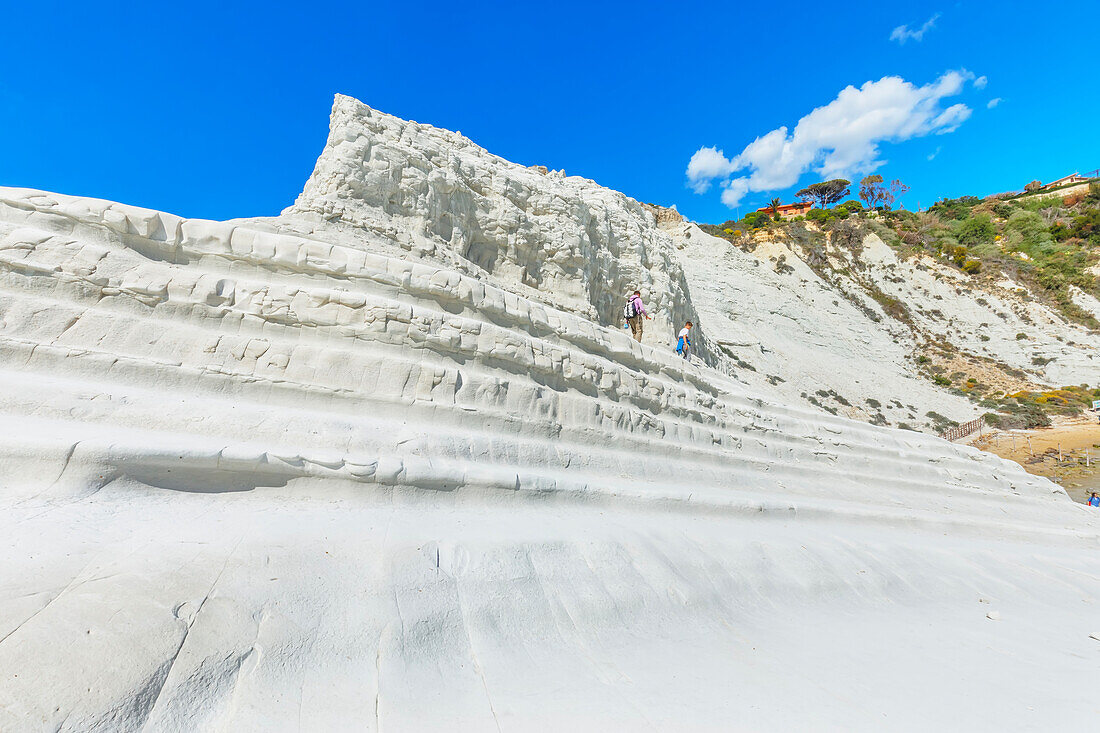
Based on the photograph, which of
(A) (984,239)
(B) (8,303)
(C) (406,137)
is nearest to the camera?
(B) (8,303)

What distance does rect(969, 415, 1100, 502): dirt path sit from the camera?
13125 mm

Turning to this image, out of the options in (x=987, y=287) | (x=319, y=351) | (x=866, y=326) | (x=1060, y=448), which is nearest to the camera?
(x=319, y=351)

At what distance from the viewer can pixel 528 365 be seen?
15.1ft

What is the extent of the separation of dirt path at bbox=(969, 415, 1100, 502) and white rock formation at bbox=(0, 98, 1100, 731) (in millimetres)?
10634

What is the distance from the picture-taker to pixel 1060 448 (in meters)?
15.7

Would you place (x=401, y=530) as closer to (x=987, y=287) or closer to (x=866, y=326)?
(x=866, y=326)

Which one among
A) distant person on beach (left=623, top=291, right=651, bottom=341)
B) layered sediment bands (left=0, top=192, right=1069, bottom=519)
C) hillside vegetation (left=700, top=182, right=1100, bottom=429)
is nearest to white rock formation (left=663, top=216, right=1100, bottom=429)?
hillside vegetation (left=700, top=182, right=1100, bottom=429)

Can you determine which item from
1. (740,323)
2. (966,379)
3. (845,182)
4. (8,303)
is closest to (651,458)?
(8,303)

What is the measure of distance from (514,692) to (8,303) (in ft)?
12.4

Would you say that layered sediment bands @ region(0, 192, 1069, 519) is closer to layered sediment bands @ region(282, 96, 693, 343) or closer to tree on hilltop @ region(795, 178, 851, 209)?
layered sediment bands @ region(282, 96, 693, 343)

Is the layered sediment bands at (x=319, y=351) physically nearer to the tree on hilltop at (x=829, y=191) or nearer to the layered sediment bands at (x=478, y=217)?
the layered sediment bands at (x=478, y=217)

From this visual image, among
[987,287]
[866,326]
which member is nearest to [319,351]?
[866,326]

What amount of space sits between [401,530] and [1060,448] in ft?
72.2

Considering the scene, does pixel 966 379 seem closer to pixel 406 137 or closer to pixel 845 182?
pixel 406 137
